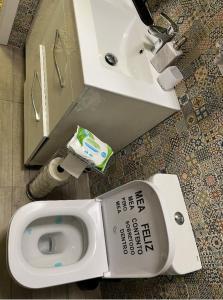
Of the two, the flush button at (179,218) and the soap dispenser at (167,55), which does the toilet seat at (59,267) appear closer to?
the flush button at (179,218)

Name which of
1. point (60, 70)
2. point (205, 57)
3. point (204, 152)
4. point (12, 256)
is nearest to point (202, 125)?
point (204, 152)

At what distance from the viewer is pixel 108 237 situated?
1269 millimetres

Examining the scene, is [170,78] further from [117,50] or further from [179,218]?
[179,218]

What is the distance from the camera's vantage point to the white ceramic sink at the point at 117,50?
40.7 inches

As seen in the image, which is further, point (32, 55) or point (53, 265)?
point (32, 55)

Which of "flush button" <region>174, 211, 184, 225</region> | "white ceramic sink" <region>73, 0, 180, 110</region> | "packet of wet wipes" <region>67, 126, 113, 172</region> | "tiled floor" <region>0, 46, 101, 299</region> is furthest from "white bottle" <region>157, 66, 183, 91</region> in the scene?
"tiled floor" <region>0, 46, 101, 299</region>

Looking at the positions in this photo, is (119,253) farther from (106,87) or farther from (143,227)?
(106,87)

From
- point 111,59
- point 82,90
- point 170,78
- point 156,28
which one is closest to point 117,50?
point 111,59

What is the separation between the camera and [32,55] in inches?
66.4

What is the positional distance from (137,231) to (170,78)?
2.28ft

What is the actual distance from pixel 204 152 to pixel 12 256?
2.86 feet

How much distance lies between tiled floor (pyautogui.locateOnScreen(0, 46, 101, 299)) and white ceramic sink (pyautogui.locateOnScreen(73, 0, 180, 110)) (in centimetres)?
82

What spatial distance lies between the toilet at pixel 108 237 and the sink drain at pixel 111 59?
57 cm

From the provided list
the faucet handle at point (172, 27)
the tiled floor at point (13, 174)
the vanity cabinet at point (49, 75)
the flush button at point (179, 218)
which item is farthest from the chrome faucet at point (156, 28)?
the tiled floor at point (13, 174)
